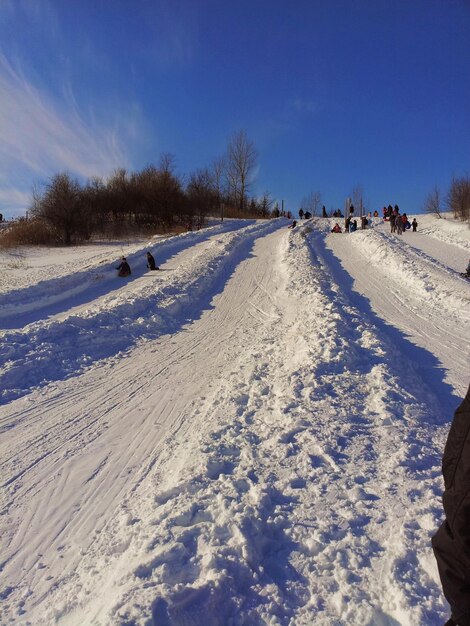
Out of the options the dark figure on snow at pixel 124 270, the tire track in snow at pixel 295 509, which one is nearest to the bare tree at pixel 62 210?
the dark figure on snow at pixel 124 270

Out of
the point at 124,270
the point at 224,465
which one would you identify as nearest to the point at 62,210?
the point at 124,270

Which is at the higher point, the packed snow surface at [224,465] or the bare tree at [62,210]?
the bare tree at [62,210]

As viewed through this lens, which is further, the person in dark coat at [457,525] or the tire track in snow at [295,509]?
the tire track in snow at [295,509]

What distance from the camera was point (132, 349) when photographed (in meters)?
8.72

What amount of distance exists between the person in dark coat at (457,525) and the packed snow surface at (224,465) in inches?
52.0

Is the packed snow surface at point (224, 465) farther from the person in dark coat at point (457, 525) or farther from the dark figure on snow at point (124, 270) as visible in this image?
the dark figure on snow at point (124, 270)

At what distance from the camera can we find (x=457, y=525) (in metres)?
1.53

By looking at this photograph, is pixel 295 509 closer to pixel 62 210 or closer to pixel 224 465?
pixel 224 465

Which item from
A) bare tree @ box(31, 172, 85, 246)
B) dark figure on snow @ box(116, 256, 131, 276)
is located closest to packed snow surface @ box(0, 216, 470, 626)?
dark figure on snow @ box(116, 256, 131, 276)

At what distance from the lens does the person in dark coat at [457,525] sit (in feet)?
4.96

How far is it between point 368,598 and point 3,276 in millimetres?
17052

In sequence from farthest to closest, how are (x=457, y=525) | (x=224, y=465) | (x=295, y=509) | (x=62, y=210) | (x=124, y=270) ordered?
(x=62, y=210) → (x=124, y=270) → (x=224, y=465) → (x=295, y=509) → (x=457, y=525)

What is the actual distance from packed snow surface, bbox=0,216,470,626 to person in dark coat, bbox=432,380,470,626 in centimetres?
132

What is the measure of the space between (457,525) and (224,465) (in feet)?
10.1
